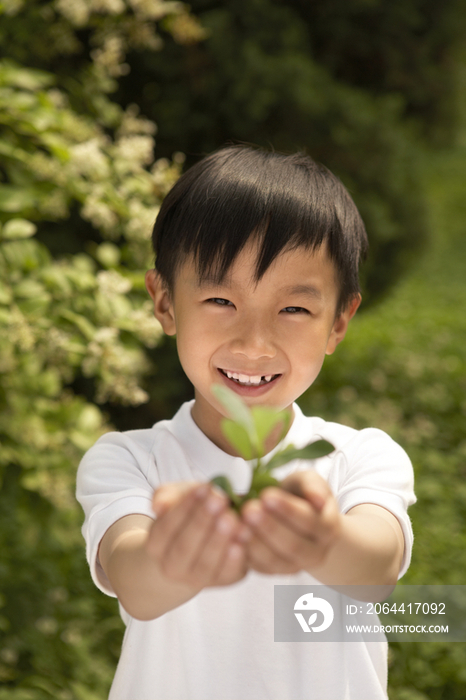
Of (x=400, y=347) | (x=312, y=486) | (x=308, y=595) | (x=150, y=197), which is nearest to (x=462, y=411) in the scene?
(x=400, y=347)

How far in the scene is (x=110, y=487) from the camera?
848 millimetres

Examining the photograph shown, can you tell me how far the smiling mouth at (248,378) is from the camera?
855mm

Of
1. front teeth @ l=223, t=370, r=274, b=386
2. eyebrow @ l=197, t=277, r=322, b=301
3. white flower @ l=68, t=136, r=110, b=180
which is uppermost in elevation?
white flower @ l=68, t=136, r=110, b=180

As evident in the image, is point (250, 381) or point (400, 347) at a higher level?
point (400, 347)

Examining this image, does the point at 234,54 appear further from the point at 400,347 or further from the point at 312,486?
the point at 312,486

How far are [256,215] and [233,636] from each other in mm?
557

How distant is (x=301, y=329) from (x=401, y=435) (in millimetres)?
2443

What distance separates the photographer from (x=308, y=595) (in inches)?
36.0

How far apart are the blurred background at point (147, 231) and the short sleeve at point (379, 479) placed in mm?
559

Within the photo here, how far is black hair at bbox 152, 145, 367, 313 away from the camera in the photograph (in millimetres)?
833

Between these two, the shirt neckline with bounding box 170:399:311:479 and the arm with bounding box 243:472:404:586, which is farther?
the shirt neckline with bounding box 170:399:311:479

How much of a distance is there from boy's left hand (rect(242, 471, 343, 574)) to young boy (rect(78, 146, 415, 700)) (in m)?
0.17

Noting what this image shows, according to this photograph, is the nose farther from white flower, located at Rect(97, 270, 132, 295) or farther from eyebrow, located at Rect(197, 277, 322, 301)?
white flower, located at Rect(97, 270, 132, 295)

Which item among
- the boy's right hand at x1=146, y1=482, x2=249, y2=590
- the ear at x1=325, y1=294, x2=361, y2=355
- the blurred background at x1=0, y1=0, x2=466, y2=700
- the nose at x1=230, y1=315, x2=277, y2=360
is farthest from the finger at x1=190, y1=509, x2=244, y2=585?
the blurred background at x1=0, y1=0, x2=466, y2=700
